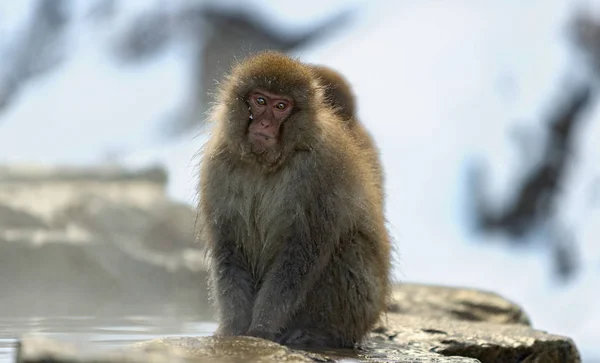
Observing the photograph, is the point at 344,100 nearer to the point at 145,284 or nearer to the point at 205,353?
the point at 205,353

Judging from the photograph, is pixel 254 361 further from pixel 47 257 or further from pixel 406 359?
pixel 47 257

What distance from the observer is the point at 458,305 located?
746 centimetres

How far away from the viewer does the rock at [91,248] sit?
369 inches

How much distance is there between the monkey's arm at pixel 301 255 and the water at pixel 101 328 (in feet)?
3.67

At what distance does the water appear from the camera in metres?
5.96

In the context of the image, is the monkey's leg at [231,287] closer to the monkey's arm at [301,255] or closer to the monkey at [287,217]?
the monkey at [287,217]

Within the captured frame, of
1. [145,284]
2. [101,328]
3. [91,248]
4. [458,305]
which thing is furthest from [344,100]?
[91,248]

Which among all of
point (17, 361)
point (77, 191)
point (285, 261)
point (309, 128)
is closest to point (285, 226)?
point (285, 261)

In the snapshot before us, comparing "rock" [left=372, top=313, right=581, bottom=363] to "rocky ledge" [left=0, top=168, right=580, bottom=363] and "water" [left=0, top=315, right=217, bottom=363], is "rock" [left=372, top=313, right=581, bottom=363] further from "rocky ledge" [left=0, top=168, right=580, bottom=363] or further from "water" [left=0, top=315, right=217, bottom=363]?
"water" [left=0, top=315, right=217, bottom=363]

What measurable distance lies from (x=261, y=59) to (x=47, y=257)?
5.19 metres

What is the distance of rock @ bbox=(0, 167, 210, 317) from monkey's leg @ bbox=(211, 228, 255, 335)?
3540mm

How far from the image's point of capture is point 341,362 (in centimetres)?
449

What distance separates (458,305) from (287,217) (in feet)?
9.41

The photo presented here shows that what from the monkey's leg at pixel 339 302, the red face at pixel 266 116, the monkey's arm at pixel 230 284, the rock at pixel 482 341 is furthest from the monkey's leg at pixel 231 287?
the rock at pixel 482 341
